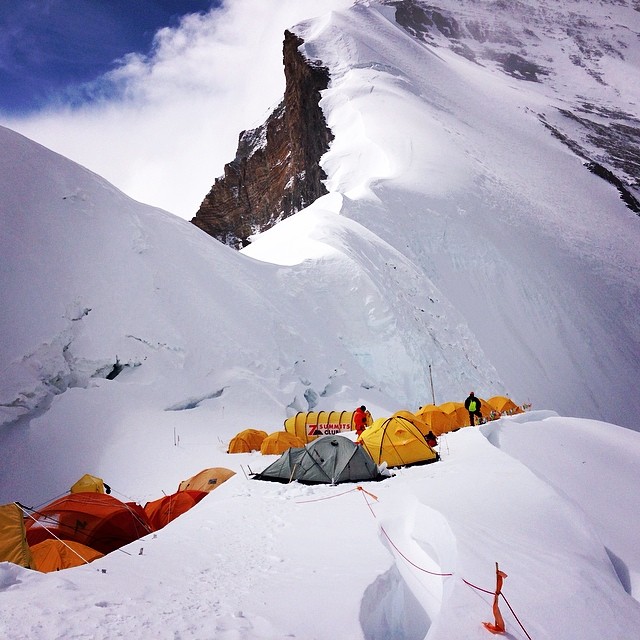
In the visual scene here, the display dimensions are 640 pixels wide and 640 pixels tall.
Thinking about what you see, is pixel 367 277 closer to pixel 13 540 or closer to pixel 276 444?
pixel 276 444

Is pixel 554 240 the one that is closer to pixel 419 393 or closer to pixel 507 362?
pixel 507 362

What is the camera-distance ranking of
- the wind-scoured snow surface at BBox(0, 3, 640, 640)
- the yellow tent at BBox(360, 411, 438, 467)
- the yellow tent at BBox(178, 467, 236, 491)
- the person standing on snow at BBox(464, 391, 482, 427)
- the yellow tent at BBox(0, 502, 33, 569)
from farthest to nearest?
the person standing on snow at BBox(464, 391, 482, 427) → the yellow tent at BBox(360, 411, 438, 467) → the yellow tent at BBox(178, 467, 236, 491) → the yellow tent at BBox(0, 502, 33, 569) → the wind-scoured snow surface at BBox(0, 3, 640, 640)

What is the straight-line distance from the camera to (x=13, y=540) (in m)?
5.48

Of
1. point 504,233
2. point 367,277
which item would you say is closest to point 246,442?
point 367,277

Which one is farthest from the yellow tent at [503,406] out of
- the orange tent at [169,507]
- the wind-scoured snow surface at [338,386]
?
the orange tent at [169,507]

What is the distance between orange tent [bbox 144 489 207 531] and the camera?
8.00m

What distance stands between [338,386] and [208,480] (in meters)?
9.50

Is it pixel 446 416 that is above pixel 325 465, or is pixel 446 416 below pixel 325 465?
below

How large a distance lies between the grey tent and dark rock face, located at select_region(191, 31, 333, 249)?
39.5 meters

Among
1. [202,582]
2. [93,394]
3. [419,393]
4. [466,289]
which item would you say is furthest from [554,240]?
[202,582]

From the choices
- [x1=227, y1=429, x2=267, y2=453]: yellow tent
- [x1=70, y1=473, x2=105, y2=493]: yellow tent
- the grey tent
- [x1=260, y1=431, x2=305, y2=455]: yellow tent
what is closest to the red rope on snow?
the grey tent

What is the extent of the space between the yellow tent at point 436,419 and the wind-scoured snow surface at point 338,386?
2.31m

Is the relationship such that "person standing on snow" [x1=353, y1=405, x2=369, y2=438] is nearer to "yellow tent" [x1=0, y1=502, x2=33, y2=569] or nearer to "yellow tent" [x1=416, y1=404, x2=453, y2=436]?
"yellow tent" [x1=416, y1=404, x2=453, y2=436]

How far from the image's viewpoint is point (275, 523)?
20.9 ft
